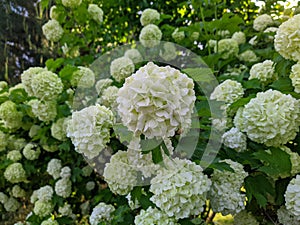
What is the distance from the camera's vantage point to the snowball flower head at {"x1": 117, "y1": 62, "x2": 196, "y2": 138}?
2.70 ft

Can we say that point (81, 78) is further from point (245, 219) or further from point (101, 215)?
point (245, 219)

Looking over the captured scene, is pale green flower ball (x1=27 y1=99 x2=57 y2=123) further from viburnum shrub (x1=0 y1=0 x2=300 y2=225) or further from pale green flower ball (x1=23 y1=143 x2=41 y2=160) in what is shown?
pale green flower ball (x1=23 y1=143 x2=41 y2=160)

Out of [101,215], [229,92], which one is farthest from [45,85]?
[229,92]

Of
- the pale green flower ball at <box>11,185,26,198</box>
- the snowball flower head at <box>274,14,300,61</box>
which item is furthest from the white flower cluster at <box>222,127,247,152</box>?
the pale green flower ball at <box>11,185,26,198</box>

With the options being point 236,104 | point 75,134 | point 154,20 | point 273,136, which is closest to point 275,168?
point 273,136

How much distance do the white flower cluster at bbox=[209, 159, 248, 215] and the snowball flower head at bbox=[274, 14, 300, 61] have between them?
1.43 feet

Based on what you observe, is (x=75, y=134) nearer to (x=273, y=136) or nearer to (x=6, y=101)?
(x=273, y=136)

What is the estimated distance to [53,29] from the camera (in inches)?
98.8

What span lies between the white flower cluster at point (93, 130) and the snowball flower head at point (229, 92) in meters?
0.56

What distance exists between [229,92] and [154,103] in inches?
29.0

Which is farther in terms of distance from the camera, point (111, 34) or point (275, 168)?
point (111, 34)

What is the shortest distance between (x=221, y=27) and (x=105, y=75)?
2.45 ft

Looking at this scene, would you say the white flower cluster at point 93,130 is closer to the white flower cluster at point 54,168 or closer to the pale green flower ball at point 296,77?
the pale green flower ball at point 296,77

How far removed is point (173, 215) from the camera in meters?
1.04
